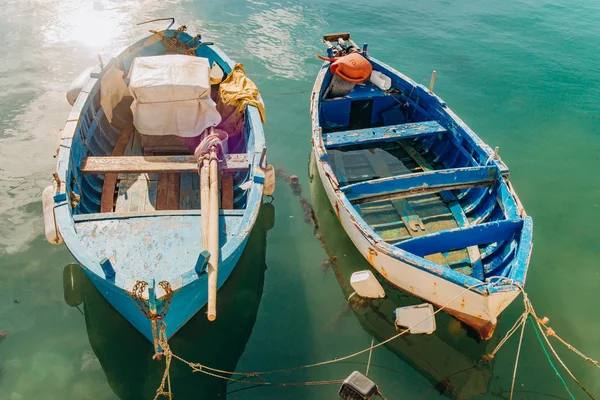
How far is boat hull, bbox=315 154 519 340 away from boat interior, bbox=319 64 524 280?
Answer: 404 millimetres

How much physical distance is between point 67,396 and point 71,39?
1479cm

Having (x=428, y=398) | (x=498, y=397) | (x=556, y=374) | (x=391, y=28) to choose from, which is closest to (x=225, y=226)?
(x=428, y=398)

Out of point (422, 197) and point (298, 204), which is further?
point (298, 204)

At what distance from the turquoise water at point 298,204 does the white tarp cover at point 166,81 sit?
3346 mm

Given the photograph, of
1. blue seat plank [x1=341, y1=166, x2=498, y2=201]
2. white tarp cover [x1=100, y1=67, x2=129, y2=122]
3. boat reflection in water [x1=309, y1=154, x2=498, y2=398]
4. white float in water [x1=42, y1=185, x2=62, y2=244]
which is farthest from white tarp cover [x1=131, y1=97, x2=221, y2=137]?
boat reflection in water [x1=309, y1=154, x2=498, y2=398]

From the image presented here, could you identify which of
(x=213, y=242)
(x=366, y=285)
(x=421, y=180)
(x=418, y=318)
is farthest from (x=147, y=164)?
(x=418, y=318)

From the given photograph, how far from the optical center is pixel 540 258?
372 inches

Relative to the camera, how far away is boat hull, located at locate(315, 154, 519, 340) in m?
6.68

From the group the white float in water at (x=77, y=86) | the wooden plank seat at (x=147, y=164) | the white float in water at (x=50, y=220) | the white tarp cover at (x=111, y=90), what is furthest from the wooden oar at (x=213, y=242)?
the white float in water at (x=77, y=86)

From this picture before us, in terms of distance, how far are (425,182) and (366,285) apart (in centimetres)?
239

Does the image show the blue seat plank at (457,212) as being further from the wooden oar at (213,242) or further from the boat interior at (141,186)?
the wooden oar at (213,242)

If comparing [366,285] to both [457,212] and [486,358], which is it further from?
[457,212]

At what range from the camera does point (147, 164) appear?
27.2ft

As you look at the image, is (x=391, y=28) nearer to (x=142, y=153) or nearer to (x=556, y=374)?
(x=142, y=153)
